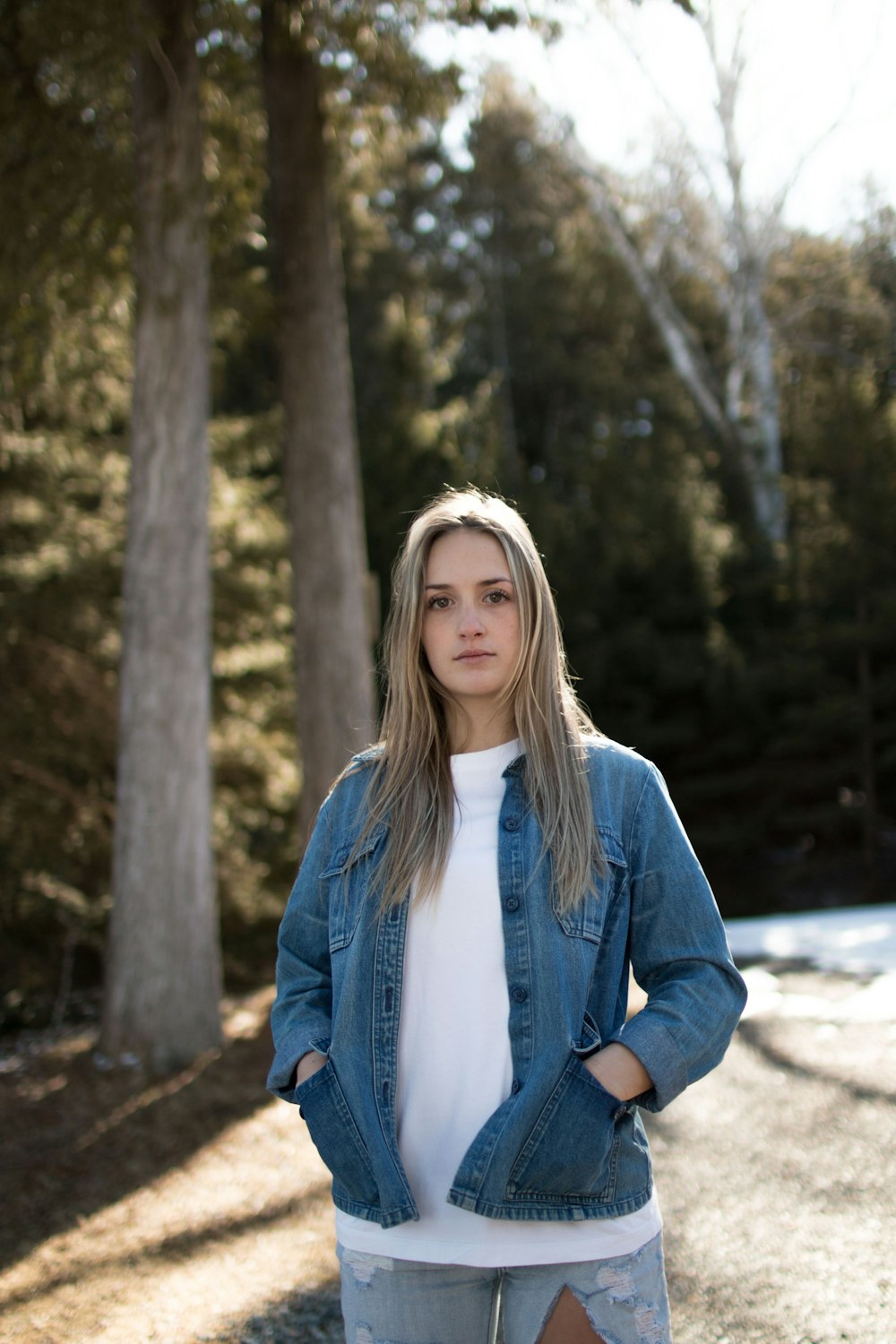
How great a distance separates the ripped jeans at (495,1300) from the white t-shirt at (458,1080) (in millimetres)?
22

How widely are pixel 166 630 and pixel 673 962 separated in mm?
4935

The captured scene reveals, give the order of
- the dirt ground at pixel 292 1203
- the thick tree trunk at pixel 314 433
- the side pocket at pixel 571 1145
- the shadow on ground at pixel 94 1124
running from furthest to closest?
the thick tree trunk at pixel 314 433, the shadow on ground at pixel 94 1124, the dirt ground at pixel 292 1203, the side pocket at pixel 571 1145

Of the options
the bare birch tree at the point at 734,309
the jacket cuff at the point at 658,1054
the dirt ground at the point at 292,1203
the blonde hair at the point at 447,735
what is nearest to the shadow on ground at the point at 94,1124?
the dirt ground at the point at 292,1203

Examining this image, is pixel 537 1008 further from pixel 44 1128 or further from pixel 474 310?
pixel 474 310

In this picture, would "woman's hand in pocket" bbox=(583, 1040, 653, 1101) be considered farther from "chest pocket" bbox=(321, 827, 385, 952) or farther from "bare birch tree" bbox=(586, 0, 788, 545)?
"bare birch tree" bbox=(586, 0, 788, 545)

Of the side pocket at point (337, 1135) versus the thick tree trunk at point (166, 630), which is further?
the thick tree trunk at point (166, 630)

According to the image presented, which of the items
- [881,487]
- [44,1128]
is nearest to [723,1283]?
[44,1128]

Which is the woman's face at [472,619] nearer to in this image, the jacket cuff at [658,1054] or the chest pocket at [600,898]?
the chest pocket at [600,898]

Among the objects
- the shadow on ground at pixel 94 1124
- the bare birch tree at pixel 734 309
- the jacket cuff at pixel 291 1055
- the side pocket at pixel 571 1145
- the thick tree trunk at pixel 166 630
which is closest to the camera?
the side pocket at pixel 571 1145

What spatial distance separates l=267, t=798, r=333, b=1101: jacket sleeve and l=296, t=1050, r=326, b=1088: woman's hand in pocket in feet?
0.17

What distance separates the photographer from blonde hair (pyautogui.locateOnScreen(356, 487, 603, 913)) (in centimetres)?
182

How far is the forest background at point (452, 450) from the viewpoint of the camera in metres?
7.27

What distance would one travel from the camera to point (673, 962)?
1.80m

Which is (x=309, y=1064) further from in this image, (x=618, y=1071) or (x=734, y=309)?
(x=734, y=309)
